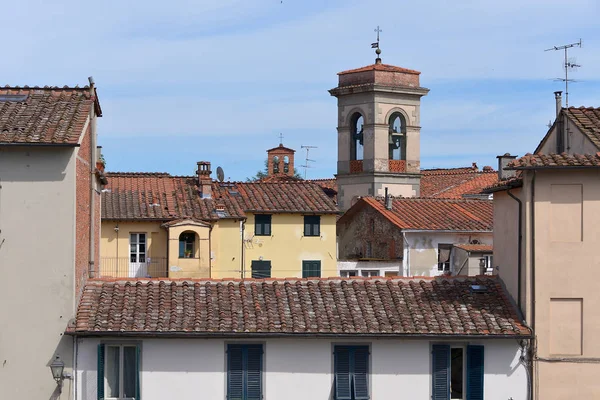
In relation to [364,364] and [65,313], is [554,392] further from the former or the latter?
[65,313]

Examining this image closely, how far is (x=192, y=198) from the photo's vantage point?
4778 cm

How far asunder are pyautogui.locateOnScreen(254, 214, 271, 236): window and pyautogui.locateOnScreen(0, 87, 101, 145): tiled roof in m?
23.0

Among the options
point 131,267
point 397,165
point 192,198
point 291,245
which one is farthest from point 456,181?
point 131,267

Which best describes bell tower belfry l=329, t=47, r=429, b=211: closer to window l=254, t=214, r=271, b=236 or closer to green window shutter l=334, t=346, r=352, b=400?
window l=254, t=214, r=271, b=236

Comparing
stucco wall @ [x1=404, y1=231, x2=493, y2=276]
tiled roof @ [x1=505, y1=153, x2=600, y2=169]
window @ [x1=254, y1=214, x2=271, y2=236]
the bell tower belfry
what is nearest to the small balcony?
the bell tower belfry

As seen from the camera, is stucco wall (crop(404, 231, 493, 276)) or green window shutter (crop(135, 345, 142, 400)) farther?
stucco wall (crop(404, 231, 493, 276))

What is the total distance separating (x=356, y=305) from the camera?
23391 mm

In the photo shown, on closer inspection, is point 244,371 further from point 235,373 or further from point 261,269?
point 261,269

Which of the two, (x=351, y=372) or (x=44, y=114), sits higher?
(x=44, y=114)

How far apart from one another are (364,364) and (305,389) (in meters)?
1.23

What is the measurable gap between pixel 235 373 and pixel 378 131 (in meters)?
39.0

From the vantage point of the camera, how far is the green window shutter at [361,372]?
22625mm

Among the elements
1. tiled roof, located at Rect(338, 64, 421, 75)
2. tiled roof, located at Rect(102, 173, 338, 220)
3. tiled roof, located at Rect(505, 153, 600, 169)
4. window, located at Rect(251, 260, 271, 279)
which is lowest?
window, located at Rect(251, 260, 271, 279)

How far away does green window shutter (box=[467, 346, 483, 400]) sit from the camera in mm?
22875
